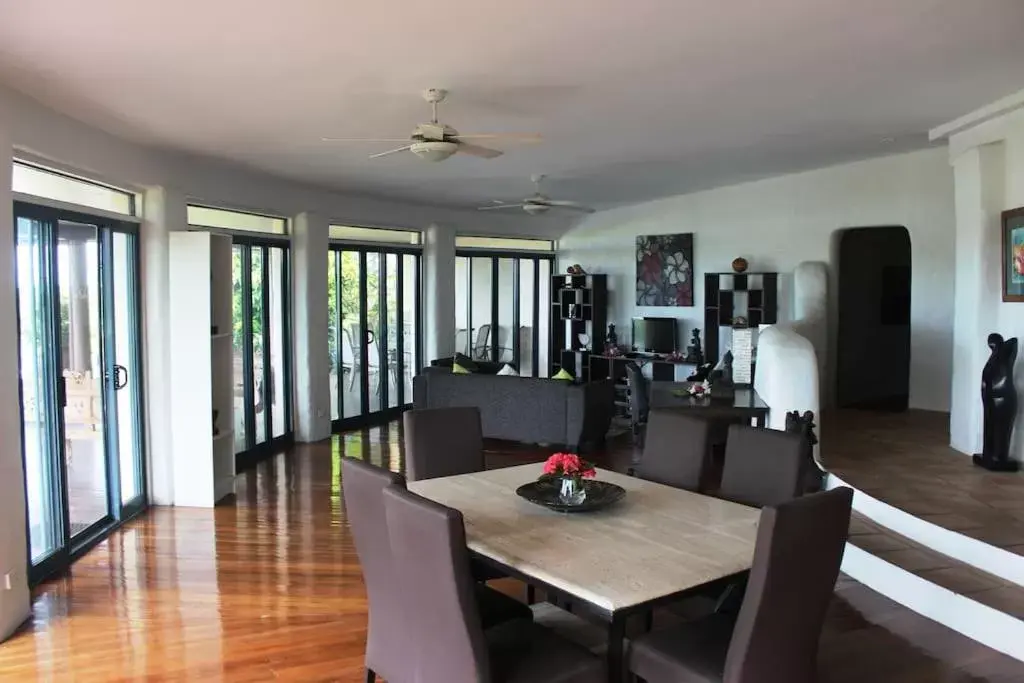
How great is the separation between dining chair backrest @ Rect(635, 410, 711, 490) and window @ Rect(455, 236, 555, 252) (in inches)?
278

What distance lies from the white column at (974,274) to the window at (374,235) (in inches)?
239

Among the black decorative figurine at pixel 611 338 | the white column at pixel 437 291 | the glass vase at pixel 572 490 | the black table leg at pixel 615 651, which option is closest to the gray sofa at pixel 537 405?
the white column at pixel 437 291

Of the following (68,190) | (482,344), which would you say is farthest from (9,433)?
(482,344)

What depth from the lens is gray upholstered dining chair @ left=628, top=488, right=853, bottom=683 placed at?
2211 millimetres

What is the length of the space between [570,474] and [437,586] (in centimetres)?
92

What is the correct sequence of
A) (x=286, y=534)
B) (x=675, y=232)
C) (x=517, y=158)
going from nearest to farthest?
(x=286, y=534) < (x=517, y=158) < (x=675, y=232)

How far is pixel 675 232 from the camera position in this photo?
33.2 ft

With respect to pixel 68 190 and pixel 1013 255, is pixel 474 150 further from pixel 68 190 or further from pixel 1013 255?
pixel 1013 255

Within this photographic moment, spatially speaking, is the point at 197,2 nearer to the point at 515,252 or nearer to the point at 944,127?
the point at 944,127

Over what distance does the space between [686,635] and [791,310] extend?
6.69 metres

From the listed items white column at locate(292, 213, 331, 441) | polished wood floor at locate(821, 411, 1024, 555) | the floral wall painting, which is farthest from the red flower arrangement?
the floral wall painting

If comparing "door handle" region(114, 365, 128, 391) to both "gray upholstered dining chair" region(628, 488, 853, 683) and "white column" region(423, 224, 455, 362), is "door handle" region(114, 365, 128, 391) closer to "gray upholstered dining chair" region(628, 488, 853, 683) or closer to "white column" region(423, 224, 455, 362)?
"gray upholstered dining chair" region(628, 488, 853, 683)

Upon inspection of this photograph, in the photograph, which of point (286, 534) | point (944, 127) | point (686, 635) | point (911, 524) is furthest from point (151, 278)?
point (944, 127)

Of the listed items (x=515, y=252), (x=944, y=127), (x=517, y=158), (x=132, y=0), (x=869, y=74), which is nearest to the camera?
(x=132, y=0)
